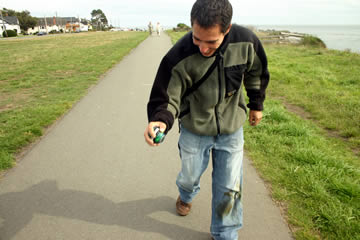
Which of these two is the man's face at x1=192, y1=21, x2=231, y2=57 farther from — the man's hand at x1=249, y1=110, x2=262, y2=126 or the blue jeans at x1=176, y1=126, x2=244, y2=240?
the man's hand at x1=249, y1=110, x2=262, y2=126

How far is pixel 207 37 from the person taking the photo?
160 centimetres

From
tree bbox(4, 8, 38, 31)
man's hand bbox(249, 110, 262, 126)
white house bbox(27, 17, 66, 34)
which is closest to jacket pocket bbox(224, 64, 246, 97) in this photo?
man's hand bbox(249, 110, 262, 126)

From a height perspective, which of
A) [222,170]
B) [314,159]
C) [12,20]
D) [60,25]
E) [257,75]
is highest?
[60,25]

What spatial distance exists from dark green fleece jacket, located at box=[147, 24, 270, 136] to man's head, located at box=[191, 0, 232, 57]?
198 mm

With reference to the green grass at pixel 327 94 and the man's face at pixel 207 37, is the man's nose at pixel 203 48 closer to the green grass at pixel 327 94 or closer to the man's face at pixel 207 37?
the man's face at pixel 207 37

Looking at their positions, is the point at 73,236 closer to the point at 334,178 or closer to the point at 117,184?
the point at 117,184

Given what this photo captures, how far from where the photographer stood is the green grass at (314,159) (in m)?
2.43

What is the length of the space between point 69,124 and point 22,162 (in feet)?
4.63

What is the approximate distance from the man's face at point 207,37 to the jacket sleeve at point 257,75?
455 mm

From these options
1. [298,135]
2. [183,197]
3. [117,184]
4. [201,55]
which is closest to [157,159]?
[117,184]

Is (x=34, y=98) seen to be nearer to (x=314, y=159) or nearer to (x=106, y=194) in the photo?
(x=106, y=194)

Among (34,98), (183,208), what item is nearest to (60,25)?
(34,98)

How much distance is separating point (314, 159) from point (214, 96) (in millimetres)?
2282

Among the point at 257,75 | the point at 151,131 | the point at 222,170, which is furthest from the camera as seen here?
the point at 257,75
